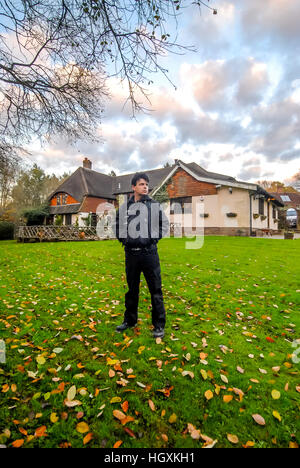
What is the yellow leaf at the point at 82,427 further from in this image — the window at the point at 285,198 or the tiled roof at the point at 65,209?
the window at the point at 285,198

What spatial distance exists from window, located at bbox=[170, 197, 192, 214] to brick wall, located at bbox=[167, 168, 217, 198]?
1.46ft

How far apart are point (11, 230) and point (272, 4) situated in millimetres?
30842

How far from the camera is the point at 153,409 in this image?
7.00 feet

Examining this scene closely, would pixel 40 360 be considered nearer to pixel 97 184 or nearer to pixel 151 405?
pixel 151 405

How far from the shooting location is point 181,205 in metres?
22.6

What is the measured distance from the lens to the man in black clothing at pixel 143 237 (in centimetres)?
A: 331

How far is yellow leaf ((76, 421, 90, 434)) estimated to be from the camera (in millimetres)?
1901

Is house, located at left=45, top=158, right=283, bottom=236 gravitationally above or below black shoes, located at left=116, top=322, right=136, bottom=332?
above

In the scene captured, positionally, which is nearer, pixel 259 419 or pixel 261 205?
pixel 259 419

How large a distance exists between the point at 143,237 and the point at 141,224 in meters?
0.21

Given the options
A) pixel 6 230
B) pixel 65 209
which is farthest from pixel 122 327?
pixel 65 209

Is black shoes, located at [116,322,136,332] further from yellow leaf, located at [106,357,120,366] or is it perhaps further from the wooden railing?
the wooden railing

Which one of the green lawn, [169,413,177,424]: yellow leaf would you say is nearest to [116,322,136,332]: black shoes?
the green lawn

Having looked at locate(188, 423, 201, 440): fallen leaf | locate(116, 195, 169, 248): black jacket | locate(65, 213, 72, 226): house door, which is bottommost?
locate(188, 423, 201, 440): fallen leaf
